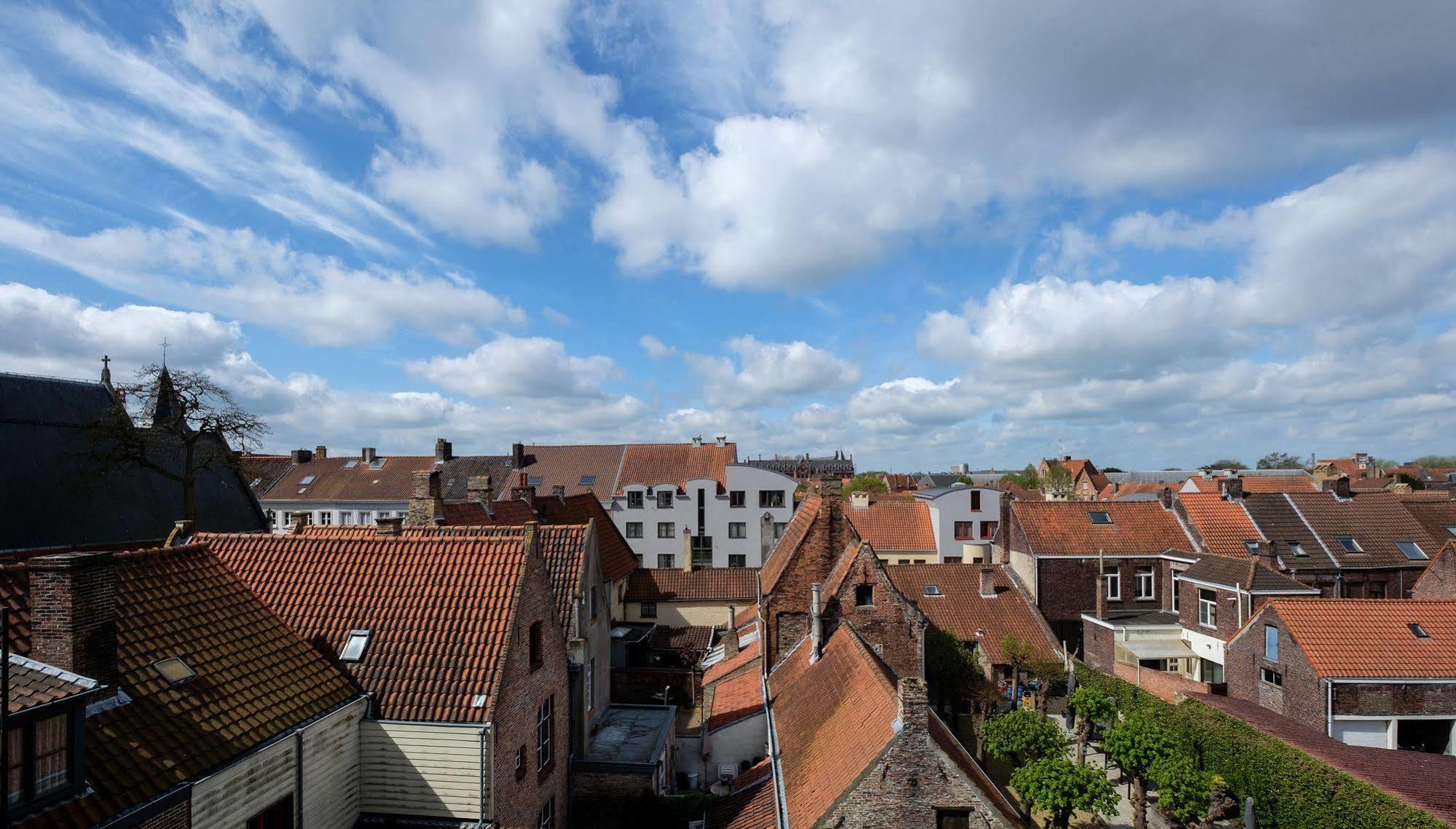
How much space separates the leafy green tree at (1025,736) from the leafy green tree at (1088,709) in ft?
12.1

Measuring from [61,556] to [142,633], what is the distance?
2.52m

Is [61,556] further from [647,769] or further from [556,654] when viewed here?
[647,769]

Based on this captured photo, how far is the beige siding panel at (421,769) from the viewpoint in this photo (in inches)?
580

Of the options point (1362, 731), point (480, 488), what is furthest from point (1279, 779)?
point (480, 488)

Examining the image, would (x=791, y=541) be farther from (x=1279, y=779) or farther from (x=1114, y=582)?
(x=1114, y=582)

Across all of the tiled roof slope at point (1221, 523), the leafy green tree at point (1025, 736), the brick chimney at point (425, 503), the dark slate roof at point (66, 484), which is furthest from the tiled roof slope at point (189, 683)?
the tiled roof slope at point (1221, 523)

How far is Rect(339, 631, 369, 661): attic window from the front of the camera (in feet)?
52.2

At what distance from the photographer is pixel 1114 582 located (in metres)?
38.7

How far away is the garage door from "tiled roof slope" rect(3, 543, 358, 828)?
100 ft

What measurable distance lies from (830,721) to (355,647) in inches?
436

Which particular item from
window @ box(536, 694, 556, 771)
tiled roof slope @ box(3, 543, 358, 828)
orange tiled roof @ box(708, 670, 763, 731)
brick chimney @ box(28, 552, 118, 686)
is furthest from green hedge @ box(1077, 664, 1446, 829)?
brick chimney @ box(28, 552, 118, 686)

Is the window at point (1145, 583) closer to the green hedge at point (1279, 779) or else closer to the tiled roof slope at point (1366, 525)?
the tiled roof slope at point (1366, 525)

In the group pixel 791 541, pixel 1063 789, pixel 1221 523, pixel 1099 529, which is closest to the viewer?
pixel 1063 789

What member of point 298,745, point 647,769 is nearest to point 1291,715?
point 647,769
